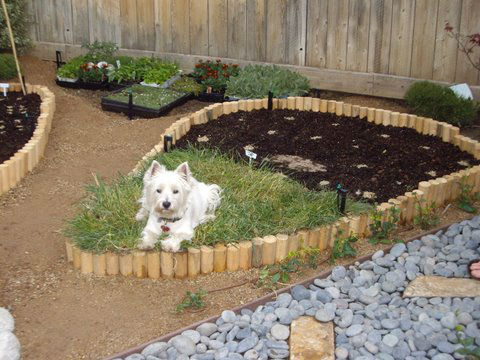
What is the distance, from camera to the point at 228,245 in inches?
206

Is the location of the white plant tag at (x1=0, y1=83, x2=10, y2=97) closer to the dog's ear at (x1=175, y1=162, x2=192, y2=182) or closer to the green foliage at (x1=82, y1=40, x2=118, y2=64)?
the green foliage at (x1=82, y1=40, x2=118, y2=64)

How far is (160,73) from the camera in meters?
10.2

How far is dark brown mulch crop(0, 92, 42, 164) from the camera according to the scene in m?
7.61

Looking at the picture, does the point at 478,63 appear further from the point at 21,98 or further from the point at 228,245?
the point at 21,98

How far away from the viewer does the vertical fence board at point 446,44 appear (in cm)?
861

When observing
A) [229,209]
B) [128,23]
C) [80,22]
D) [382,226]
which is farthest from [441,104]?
[80,22]

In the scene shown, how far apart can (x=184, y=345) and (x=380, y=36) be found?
243 inches

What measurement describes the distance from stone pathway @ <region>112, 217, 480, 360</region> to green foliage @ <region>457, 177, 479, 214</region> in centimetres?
85

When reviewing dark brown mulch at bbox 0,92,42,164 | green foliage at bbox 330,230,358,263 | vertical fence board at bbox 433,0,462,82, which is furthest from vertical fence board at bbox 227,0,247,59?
green foliage at bbox 330,230,358,263

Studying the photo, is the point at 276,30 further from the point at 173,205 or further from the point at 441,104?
the point at 173,205

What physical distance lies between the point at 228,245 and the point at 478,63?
500 centimetres

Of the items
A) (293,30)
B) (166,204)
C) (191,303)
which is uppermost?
(293,30)

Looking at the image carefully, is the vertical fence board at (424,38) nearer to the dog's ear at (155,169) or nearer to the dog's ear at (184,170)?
the dog's ear at (184,170)

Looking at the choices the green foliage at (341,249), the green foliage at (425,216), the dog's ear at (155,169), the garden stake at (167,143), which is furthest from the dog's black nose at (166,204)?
the green foliage at (425,216)
